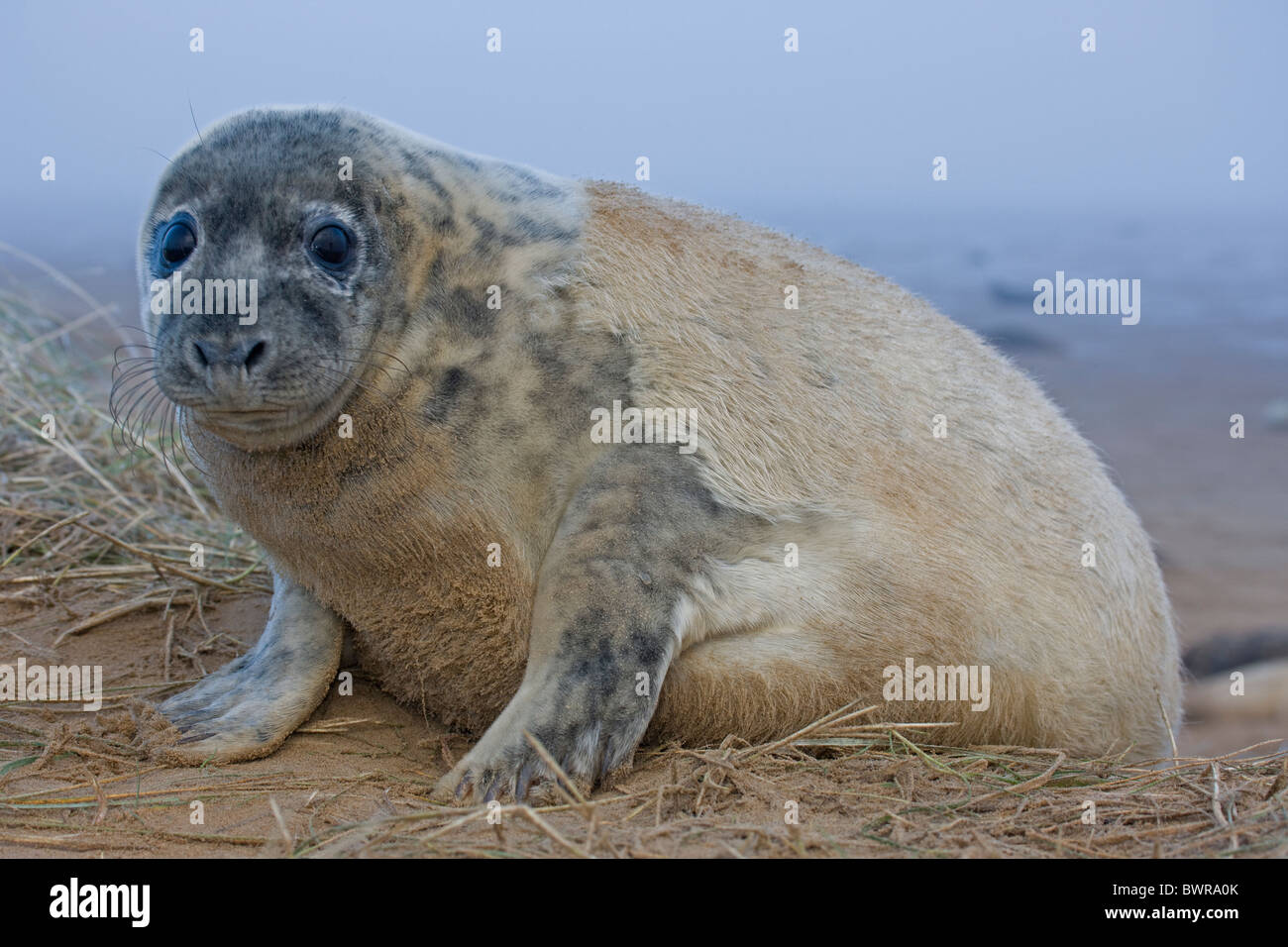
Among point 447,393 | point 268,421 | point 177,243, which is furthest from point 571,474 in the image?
point 177,243

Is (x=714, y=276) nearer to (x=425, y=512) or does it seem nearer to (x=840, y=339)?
(x=840, y=339)

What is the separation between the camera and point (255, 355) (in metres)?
2.93

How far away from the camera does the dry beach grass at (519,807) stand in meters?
2.78

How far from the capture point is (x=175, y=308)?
9.96 ft

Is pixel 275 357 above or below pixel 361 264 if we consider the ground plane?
below

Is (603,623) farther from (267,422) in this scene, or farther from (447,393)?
(267,422)

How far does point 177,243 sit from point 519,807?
5.45 feet

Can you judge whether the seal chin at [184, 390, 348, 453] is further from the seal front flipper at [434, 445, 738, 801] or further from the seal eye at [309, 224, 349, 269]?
the seal front flipper at [434, 445, 738, 801]

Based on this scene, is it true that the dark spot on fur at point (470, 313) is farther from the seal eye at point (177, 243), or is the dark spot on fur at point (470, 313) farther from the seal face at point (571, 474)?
the seal eye at point (177, 243)

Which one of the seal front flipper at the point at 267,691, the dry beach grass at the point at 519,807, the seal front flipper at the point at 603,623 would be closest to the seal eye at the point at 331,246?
the seal front flipper at the point at 603,623

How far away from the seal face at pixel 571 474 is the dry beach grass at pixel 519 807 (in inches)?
4.8

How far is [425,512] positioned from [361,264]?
0.66 metres

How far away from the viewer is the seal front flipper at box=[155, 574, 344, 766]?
353 cm
